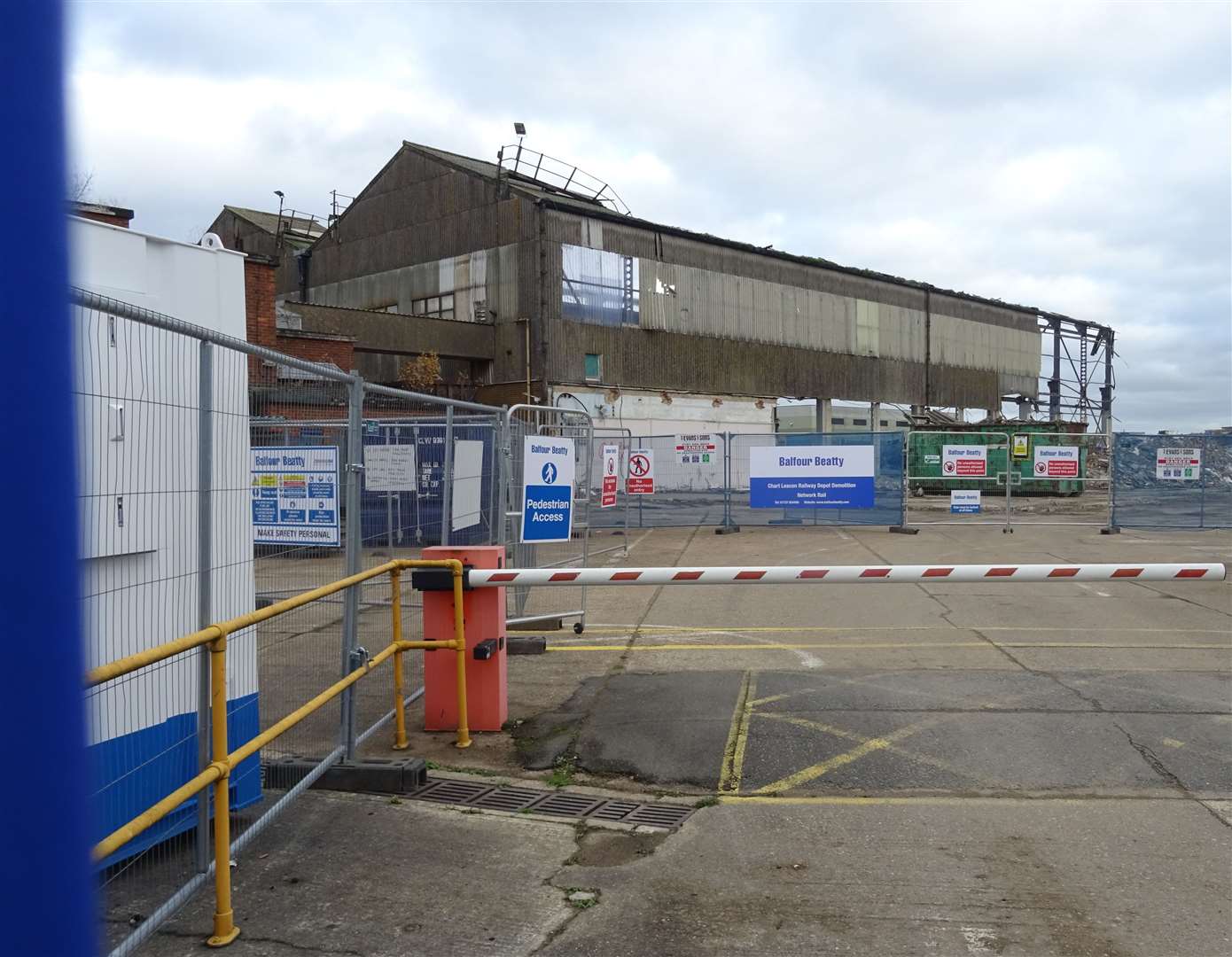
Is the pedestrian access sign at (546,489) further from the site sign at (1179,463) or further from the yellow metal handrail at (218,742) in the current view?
the site sign at (1179,463)

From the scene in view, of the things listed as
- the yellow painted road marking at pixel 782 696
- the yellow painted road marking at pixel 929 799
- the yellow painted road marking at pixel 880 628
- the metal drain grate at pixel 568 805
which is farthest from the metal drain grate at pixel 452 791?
the yellow painted road marking at pixel 880 628

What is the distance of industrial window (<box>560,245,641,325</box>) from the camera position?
33.1 m

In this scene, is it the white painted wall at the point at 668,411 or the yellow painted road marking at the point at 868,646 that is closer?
the yellow painted road marking at the point at 868,646

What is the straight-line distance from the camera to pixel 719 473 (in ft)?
71.9

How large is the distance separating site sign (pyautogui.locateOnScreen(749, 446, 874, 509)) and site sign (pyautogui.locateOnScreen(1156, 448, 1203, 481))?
6.89 meters

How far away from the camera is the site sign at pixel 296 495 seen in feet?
20.8

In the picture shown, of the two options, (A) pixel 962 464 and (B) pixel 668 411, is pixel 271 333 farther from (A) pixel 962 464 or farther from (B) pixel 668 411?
(B) pixel 668 411

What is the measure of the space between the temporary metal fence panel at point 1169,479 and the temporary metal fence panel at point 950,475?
3086mm

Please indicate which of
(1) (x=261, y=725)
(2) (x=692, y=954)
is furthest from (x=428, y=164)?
(2) (x=692, y=954)

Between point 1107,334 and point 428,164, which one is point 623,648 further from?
point 1107,334

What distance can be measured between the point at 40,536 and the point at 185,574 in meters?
3.36

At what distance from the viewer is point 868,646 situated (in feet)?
30.6

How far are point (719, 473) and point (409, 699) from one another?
15296mm

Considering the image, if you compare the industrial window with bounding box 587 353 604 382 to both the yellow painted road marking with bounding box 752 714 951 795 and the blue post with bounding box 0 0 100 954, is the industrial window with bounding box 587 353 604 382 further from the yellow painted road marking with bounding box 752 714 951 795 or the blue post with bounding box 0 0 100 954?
the blue post with bounding box 0 0 100 954
